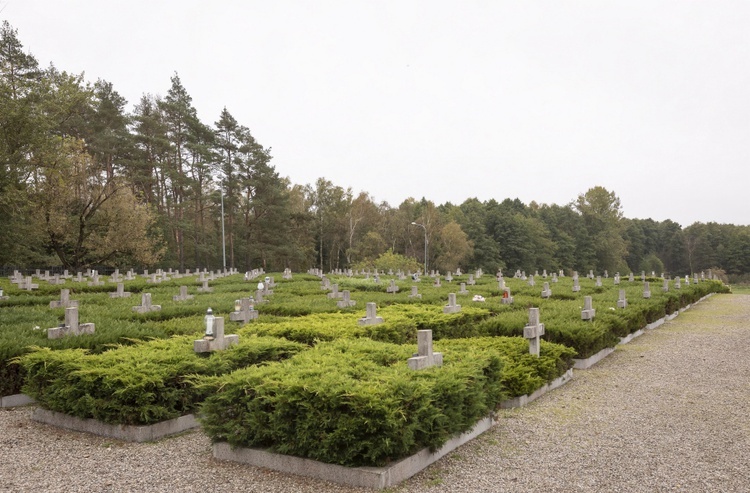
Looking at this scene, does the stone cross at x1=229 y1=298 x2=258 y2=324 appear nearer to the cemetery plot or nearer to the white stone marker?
the cemetery plot

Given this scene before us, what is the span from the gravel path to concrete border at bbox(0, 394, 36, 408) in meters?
0.26

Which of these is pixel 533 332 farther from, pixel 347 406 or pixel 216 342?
pixel 216 342

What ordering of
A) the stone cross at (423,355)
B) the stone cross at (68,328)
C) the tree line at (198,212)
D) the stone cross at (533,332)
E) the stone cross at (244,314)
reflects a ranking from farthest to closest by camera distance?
the tree line at (198,212)
the stone cross at (244,314)
the stone cross at (533,332)
the stone cross at (68,328)
the stone cross at (423,355)

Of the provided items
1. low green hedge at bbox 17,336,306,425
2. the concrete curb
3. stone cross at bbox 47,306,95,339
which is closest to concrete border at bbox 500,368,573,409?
the concrete curb

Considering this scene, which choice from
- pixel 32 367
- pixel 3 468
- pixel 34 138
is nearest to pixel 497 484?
pixel 3 468

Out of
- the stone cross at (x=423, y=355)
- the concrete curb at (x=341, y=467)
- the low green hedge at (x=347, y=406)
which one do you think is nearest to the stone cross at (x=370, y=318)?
the low green hedge at (x=347, y=406)

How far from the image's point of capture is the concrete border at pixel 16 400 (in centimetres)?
770

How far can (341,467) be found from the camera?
4.78 m

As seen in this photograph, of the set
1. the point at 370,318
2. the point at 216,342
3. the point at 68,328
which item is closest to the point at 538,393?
the point at 370,318

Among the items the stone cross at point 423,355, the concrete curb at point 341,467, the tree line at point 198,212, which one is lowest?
the concrete curb at point 341,467

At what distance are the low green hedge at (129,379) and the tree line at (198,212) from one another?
1148 centimetres

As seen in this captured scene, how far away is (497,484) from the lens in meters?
4.78

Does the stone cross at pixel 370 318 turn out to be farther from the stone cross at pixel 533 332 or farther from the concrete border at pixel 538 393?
the concrete border at pixel 538 393

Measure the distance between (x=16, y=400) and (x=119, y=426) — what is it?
283cm
